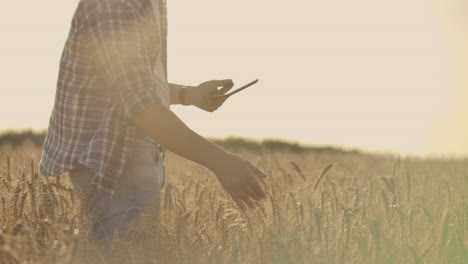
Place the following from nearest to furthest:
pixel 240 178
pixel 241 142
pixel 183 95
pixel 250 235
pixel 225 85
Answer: pixel 240 178 < pixel 250 235 < pixel 225 85 < pixel 183 95 < pixel 241 142

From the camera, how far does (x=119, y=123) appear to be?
2.38 meters

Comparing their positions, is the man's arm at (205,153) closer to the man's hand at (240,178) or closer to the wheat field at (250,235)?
the man's hand at (240,178)

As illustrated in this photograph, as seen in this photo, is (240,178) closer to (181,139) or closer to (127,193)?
(181,139)

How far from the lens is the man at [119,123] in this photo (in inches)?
82.0

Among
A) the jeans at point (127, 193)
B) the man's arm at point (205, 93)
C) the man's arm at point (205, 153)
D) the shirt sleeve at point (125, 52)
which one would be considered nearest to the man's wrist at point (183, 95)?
the man's arm at point (205, 93)

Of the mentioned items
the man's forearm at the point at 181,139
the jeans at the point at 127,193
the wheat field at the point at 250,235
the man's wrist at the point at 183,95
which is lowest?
the wheat field at the point at 250,235

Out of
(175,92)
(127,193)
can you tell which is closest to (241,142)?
(175,92)

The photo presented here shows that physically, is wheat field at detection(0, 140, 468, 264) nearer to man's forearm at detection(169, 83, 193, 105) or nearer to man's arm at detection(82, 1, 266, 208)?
man's arm at detection(82, 1, 266, 208)

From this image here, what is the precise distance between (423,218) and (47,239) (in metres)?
1.40

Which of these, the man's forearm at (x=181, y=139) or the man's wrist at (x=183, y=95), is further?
the man's wrist at (x=183, y=95)

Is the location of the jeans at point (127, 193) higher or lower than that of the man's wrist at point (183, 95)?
Answer: lower

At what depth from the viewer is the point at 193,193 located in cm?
341

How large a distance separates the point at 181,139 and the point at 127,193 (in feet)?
1.58

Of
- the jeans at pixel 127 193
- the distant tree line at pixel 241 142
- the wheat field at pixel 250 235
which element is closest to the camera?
the wheat field at pixel 250 235
